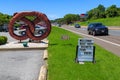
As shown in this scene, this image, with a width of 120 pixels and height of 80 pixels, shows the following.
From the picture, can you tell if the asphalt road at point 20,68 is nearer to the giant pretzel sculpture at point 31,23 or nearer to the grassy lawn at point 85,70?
the grassy lawn at point 85,70

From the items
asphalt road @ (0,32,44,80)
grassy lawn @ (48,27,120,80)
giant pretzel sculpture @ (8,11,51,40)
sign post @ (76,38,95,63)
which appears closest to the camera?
grassy lawn @ (48,27,120,80)

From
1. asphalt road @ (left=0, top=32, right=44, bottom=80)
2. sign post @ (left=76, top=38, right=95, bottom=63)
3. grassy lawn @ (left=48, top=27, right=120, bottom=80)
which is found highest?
sign post @ (left=76, top=38, right=95, bottom=63)

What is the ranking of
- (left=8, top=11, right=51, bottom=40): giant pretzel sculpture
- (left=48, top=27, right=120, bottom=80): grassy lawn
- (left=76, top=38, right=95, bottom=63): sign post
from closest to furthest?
(left=48, top=27, right=120, bottom=80): grassy lawn < (left=76, top=38, right=95, bottom=63): sign post < (left=8, top=11, right=51, bottom=40): giant pretzel sculpture

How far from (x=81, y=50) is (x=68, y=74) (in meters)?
2.64

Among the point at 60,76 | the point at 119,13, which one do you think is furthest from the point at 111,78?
A: the point at 119,13

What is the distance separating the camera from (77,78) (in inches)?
424

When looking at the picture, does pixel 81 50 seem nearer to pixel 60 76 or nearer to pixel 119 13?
pixel 60 76

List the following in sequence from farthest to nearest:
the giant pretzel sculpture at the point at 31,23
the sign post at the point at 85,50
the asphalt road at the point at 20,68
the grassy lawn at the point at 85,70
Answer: the giant pretzel sculpture at the point at 31,23, the sign post at the point at 85,50, the asphalt road at the point at 20,68, the grassy lawn at the point at 85,70

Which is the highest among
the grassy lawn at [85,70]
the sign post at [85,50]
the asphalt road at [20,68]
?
the sign post at [85,50]

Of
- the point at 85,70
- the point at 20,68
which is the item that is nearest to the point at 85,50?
the point at 85,70

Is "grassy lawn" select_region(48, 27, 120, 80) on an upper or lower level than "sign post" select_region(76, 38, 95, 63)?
lower

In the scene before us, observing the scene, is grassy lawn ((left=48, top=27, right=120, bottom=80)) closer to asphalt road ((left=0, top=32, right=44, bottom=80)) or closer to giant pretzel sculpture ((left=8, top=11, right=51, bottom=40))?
asphalt road ((left=0, top=32, right=44, bottom=80))

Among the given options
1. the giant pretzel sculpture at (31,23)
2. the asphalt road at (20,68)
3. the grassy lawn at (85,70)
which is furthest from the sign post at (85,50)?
the giant pretzel sculpture at (31,23)

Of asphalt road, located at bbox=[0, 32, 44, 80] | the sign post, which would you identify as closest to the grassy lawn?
the sign post
